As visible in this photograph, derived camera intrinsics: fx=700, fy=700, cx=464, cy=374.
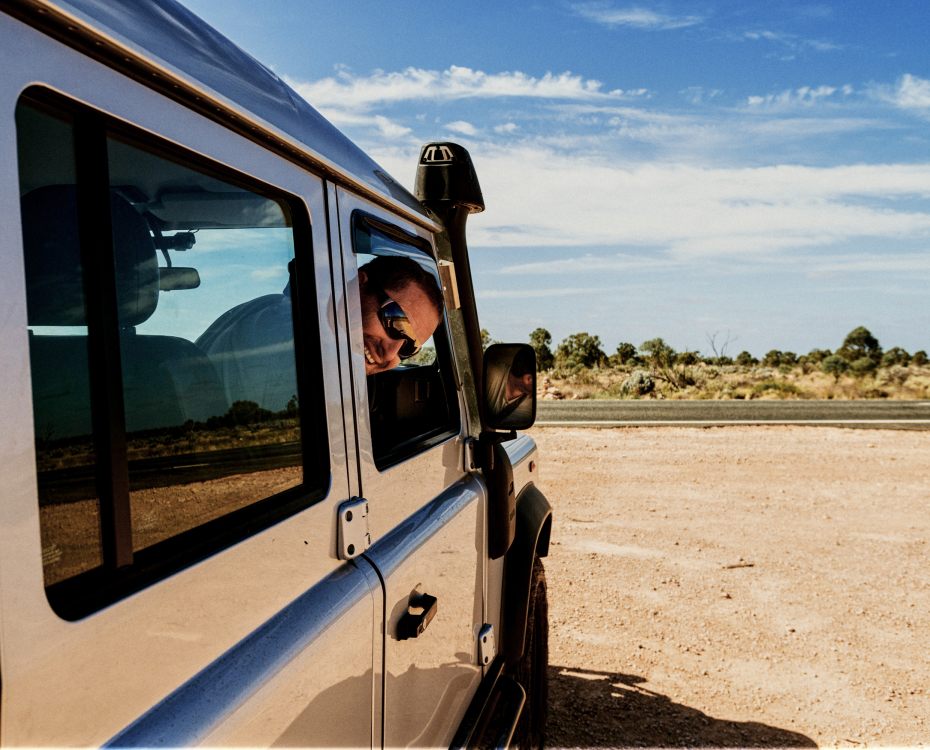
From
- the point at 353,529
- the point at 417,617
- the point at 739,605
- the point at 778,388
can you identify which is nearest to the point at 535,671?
the point at 417,617

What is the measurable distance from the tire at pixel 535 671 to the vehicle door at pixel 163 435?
157 centimetres

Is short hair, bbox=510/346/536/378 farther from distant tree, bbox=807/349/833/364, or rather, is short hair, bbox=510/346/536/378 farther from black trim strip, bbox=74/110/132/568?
distant tree, bbox=807/349/833/364

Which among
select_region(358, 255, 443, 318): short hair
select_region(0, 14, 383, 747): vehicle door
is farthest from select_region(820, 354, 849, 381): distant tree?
select_region(0, 14, 383, 747): vehicle door

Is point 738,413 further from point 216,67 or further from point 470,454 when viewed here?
point 216,67

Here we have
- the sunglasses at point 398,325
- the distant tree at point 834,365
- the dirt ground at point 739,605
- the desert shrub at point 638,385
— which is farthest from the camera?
the distant tree at point 834,365

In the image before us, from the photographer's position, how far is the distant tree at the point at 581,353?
23.6m

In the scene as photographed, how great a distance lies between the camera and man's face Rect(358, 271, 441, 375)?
1.70 meters

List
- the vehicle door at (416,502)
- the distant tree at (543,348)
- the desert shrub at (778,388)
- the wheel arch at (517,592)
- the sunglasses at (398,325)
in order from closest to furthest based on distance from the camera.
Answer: the vehicle door at (416,502) < the sunglasses at (398,325) < the wheel arch at (517,592) < the desert shrub at (778,388) < the distant tree at (543,348)


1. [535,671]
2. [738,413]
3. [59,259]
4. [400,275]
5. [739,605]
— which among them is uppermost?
[400,275]

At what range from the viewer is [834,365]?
22688mm

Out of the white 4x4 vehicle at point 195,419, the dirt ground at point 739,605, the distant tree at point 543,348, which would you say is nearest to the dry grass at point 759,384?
the distant tree at point 543,348

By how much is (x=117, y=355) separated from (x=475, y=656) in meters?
1.61

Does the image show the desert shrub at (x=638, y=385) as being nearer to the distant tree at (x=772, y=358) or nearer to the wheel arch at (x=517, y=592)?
the distant tree at (x=772, y=358)

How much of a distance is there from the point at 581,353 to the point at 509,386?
22.3 meters
